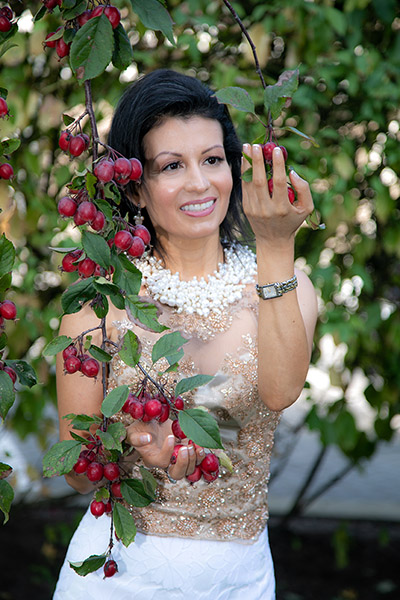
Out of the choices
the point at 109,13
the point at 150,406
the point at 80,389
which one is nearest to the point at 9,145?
the point at 109,13

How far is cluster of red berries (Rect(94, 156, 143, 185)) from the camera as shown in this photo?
36.5 inches

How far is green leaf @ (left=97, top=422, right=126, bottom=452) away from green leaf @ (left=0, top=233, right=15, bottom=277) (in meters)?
0.27

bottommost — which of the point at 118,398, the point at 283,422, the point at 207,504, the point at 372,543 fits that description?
A: the point at 372,543

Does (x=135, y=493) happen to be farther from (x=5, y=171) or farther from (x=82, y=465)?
(x=5, y=171)

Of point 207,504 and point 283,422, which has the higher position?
point 207,504

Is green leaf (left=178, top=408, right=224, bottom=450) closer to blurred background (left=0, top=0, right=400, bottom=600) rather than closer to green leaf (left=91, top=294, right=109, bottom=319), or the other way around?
green leaf (left=91, top=294, right=109, bottom=319)

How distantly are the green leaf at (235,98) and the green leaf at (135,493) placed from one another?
563 mm

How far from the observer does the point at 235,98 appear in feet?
3.06

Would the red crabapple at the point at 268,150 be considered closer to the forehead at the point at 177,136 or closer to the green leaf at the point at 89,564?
the forehead at the point at 177,136

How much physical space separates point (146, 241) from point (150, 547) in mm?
902

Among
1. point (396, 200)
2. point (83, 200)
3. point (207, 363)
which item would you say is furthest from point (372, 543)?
point (83, 200)

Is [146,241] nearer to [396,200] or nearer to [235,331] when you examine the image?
[235,331]

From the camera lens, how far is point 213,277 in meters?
1.76

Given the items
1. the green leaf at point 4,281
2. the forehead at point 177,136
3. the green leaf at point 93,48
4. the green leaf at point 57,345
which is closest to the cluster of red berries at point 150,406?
the green leaf at point 57,345
